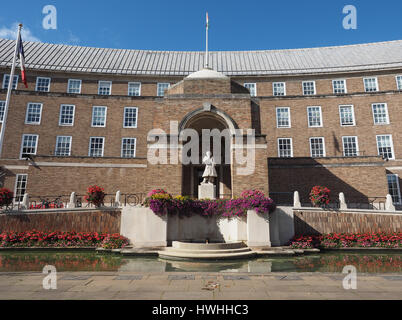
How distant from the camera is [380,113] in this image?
30.2 m

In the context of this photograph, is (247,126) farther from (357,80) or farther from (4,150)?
(4,150)

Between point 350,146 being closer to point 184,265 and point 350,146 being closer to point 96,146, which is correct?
point 184,265

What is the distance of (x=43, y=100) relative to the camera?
102 ft

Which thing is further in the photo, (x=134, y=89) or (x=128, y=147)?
(x=134, y=89)

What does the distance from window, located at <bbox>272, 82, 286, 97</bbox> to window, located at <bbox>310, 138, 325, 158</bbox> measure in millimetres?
7713

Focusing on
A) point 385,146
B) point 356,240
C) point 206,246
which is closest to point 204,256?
point 206,246

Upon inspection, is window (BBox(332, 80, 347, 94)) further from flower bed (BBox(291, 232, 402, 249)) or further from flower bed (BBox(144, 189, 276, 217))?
flower bed (BBox(144, 189, 276, 217))

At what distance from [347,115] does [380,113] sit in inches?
132

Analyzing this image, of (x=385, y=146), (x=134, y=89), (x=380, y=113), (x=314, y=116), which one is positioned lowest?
(x=385, y=146)

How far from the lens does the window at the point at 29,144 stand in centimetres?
2957

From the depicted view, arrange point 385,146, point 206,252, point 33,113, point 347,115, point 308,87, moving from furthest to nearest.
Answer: point 308,87, point 347,115, point 33,113, point 385,146, point 206,252

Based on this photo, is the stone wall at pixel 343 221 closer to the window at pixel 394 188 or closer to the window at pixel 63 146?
the window at pixel 394 188

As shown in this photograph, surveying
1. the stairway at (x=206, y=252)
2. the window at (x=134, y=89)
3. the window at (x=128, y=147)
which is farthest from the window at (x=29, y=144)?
the stairway at (x=206, y=252)

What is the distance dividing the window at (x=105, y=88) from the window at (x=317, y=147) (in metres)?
25.9
